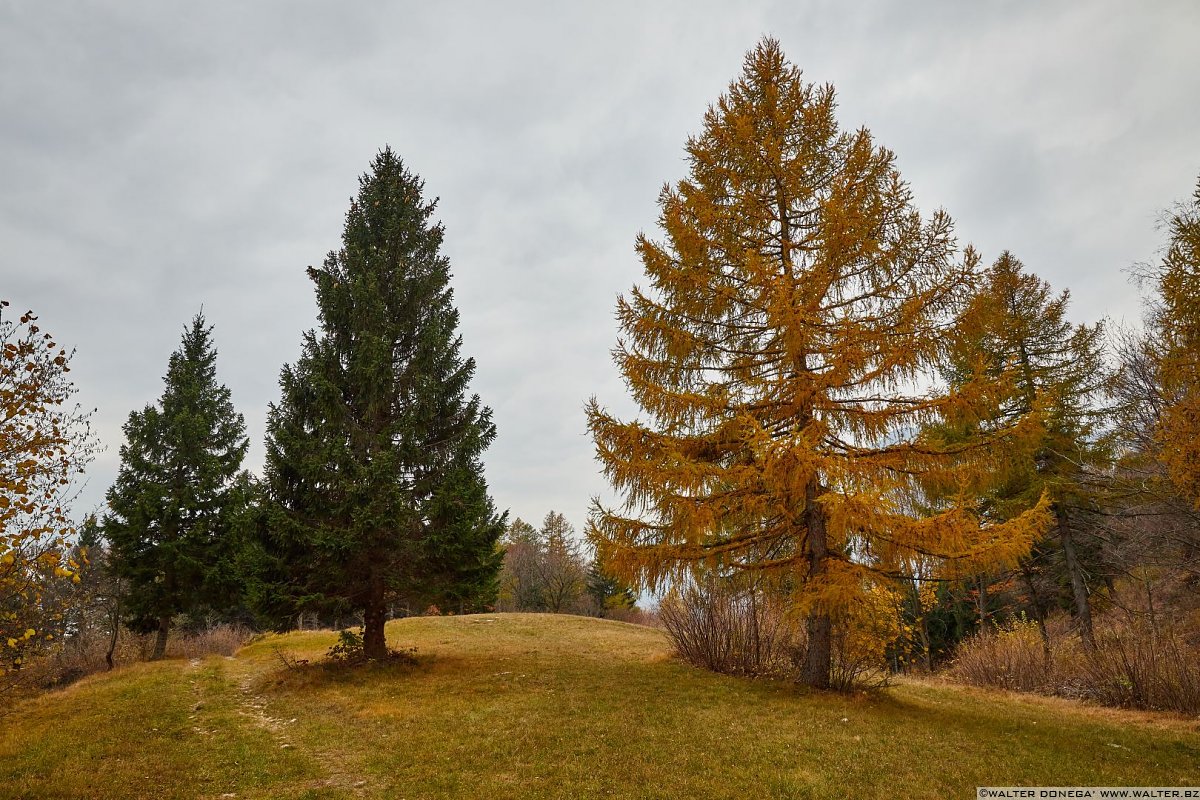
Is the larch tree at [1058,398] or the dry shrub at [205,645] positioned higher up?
the larch tree at [1058,398]

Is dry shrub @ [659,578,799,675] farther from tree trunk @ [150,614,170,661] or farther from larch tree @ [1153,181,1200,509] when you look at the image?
tree trunk @ [150,614,170,661]

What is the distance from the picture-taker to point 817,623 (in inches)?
396

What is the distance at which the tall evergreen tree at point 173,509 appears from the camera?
19734 millimetres

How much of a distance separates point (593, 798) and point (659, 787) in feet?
2.28

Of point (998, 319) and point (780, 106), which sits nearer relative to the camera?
point (998, 319)

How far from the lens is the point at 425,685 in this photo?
38.5 feet

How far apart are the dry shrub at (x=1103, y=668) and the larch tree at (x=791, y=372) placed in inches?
244

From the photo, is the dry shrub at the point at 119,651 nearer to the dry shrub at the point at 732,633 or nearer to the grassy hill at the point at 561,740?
the grassy hill at the point at 561,740

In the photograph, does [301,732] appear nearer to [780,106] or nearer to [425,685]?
[425,685]

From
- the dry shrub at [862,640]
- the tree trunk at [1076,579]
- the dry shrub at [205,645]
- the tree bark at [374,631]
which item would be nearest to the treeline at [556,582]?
the dry shrub at [205,645]

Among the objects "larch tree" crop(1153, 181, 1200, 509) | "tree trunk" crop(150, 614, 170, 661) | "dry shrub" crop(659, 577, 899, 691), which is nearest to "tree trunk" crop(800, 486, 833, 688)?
"dry shrub" crop(659, 577, 899, 691)

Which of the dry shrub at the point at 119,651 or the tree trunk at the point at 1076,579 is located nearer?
the tree trunk at the point at 1076,579

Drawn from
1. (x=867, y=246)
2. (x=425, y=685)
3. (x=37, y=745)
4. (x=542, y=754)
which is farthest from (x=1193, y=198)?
(x=37, y=745)

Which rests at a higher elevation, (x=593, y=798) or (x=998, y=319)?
(x=998, y=319)
